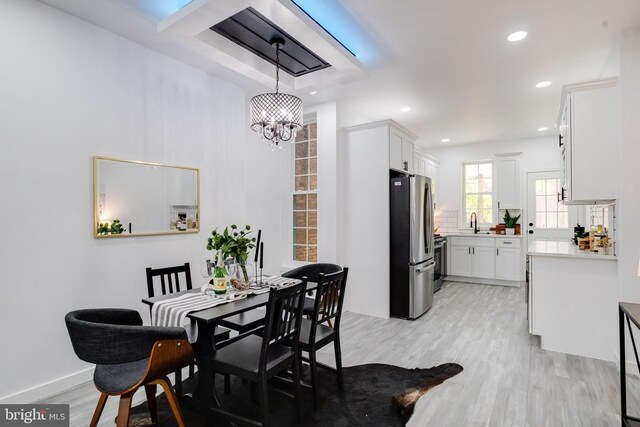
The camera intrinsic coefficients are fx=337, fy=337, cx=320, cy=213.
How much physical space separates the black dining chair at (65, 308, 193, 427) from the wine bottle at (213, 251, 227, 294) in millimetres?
562

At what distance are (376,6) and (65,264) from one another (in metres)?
3.04

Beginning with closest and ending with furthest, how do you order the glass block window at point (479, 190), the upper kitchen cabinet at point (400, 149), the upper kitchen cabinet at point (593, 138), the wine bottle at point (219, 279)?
the wine bottle at point (219, 279) → the upper kitchen cabinet at point (593, 138) → the upper kitchen cabinet at point (400, 149) → the glass block window at point (479, 190)

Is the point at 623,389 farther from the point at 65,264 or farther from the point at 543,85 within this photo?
the point at 65,264

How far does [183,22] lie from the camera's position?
7.80 ft

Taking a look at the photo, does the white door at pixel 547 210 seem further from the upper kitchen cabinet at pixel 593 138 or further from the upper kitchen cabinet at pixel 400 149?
the upper kitchen cabinet at pixel 593 138

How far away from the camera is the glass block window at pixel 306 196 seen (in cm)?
464

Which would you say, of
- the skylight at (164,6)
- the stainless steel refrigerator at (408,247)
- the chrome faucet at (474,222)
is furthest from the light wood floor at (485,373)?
the skylight at (164,6)

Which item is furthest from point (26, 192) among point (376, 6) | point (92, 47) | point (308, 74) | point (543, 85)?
point (543, 85)

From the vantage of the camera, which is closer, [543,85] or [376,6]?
[376,6]

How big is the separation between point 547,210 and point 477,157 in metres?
1.66

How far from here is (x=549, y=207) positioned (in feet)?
21.2

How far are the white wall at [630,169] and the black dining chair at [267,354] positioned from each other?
107 inches

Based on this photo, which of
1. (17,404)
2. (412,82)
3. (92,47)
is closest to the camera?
(17,404)

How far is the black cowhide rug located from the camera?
2.14 meters
